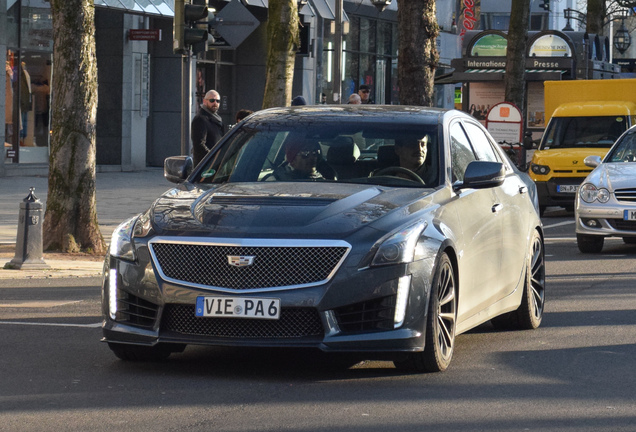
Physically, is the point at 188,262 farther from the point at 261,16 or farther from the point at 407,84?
the point at 261,16

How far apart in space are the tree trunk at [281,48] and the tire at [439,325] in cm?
1120

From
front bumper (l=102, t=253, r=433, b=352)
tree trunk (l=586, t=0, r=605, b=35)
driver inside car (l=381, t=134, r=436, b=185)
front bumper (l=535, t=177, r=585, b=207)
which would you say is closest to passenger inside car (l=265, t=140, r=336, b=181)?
driver inside car (l=381, t=134, r=436, b=185)

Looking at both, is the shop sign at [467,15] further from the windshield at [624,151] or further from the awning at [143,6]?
the windshield at [624,151]

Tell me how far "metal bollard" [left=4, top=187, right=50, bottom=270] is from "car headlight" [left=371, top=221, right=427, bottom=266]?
7.01m

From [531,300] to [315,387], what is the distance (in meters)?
2.93

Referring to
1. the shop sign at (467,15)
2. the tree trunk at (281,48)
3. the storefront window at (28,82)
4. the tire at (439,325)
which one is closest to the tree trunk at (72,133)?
the tree trunk at (281,48)

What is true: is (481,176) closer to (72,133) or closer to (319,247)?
(319,247)

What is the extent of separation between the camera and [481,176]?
25.7 feet

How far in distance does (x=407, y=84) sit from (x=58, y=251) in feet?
30.9

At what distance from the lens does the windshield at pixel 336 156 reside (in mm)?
7883

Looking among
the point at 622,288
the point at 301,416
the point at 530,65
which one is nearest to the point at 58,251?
the point at 622,288

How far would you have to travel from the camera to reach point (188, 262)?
682cm

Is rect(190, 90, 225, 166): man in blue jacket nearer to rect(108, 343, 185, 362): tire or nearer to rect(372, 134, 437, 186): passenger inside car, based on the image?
rect(372, 134, 437, 186): passenger inside car

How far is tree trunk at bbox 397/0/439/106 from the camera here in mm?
22094
